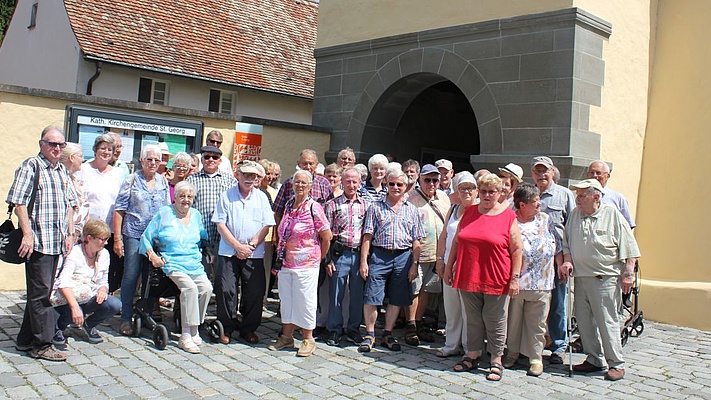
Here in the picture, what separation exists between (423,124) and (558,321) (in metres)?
6.48

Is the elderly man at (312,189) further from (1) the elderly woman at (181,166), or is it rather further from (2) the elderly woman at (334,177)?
(1) the elderly woman at (181,166)

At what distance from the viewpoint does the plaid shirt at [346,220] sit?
639cm

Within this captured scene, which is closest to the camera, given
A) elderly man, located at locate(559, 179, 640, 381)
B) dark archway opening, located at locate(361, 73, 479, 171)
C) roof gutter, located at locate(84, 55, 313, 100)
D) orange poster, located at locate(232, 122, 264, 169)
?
elderly man, located at locate(559, 179, 640, 381)

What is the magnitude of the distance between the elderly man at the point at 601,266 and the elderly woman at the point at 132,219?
393 centimetres

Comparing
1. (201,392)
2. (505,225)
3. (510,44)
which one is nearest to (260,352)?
(201,392)

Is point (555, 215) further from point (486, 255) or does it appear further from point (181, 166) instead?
point (181, 166)

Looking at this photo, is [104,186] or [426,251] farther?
[426,251]

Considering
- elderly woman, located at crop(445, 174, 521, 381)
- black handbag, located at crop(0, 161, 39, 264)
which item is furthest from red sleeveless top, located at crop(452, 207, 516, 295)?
black handbag, located at crop(0, 161, 39, 264)

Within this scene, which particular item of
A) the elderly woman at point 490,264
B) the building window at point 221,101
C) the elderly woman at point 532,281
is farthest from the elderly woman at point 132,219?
the building window at point 221,101

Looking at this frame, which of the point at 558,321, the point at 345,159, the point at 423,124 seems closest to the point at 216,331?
the point at 345,159

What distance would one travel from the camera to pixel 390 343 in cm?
634

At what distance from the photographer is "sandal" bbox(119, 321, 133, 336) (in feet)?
20.5

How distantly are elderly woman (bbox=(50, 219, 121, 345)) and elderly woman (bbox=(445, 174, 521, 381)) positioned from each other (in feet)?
10.0

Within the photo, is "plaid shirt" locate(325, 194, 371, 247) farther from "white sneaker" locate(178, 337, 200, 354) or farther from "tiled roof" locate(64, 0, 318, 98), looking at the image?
"tiled roof" locate(64, 0, 318, 98)
